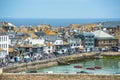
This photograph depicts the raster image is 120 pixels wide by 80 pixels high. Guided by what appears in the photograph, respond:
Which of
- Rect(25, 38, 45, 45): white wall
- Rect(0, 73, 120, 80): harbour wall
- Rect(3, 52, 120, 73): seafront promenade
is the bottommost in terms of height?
Rect(3, 52, 120, 73): seafront promenade

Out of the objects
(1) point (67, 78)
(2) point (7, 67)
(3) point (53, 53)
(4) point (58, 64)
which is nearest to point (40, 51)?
(3) point (53, 53)

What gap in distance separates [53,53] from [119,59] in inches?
413

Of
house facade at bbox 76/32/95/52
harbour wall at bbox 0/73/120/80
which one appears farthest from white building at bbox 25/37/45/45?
harbour wall at bbox 0/73/120/80

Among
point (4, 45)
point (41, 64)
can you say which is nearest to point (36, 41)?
point (4, 45)

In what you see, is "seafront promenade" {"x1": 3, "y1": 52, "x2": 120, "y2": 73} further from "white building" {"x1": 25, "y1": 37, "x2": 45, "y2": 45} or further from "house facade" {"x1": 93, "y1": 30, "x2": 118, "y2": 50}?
"house facade" {"x1": 93, "y1": 30, "x2": 118, "y2": 50}

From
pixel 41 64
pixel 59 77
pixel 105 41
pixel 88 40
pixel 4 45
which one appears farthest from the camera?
pixel 105 41

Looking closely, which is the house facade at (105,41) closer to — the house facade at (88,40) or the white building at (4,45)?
the house facade at (88,40)

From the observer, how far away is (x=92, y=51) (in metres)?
74.9

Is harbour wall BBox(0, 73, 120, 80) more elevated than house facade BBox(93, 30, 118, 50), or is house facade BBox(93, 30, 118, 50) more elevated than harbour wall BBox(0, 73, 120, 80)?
harbour wall BBox(0, 73, 120, 80)

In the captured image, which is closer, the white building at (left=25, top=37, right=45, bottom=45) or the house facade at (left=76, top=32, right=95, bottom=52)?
the white building at (left=25, top=37, right=45, bottom=45)

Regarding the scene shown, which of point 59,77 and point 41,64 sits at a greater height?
point 59,77

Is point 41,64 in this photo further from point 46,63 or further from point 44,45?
point 44,45

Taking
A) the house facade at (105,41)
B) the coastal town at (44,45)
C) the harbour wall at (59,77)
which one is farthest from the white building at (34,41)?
the harbour wall at (59,77)

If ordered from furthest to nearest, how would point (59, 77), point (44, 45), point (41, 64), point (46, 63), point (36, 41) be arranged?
point (36, 41)
point (44, 45)
point (46, 63)
point (41, 64)
point (59, 77)
